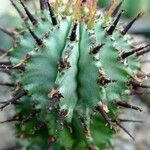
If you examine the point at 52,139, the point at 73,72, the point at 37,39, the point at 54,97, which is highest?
the point at 37,39

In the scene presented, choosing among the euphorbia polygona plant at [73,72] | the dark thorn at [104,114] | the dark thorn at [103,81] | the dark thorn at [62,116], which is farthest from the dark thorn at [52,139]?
the dark thorn at [103,81]

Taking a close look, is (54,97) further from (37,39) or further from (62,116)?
(37,39)

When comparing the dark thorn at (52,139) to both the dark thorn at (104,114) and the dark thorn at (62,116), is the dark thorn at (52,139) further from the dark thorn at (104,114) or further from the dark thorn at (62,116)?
the dark thorn at (104,114)

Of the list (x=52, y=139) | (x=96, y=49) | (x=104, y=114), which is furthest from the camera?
(x=52, y=139)

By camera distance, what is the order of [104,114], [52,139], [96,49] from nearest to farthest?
[96,49] → [104,114] → [52,139]

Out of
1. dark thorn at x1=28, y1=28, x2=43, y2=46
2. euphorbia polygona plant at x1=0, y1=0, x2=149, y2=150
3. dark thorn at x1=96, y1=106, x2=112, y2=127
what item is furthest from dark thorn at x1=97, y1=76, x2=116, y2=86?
dark thorn at x1=28, y1=28, x2=43, y2=46

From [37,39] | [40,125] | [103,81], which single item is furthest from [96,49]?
[40,125]

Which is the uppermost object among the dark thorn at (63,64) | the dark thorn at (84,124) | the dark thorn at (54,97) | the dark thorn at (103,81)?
the dark thorn at (63,64)

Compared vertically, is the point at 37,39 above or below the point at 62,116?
above
